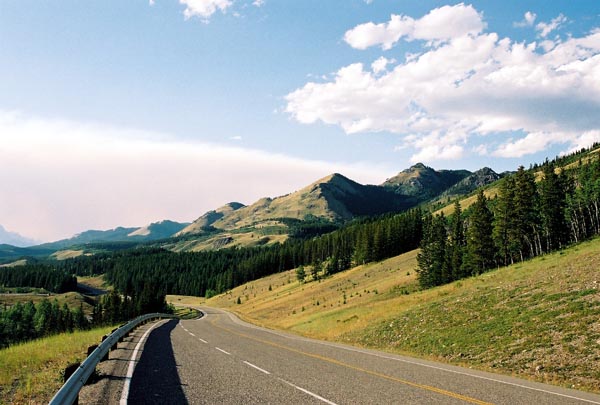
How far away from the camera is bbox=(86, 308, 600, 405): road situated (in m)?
10.0

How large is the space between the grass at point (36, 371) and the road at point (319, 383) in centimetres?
217

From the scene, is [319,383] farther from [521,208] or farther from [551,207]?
[551,207]

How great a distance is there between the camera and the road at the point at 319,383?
10047mm

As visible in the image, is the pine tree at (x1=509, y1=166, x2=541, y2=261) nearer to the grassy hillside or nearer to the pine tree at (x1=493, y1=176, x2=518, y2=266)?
the pine tree at (x1=493, y1=176, x2=518, y2=266)

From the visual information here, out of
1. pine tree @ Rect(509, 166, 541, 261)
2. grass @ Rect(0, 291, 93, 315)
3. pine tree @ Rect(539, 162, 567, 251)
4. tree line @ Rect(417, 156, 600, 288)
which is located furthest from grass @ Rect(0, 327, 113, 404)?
grass @ Rect(0, 291, 93, 315)

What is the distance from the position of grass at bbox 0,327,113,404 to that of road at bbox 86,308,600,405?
2.17 meters

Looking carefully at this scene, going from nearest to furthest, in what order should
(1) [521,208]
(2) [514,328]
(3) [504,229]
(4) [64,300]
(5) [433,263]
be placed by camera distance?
(2) [514,328] < (1) [521,208] < (3) [504,229] < (5) [433,263] < (4) [64,300]

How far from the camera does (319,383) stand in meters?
11.9

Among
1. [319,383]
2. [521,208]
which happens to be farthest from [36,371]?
[521,208]

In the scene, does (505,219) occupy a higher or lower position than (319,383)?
higher

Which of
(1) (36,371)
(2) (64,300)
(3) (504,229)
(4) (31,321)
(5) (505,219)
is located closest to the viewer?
(1) (36,371)

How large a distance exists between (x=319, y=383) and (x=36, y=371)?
9.53 m

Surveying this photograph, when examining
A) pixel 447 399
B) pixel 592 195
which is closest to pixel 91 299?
pixel 592 195

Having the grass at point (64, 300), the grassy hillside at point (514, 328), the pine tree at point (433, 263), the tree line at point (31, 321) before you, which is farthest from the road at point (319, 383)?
the grass at point (64, 300)
